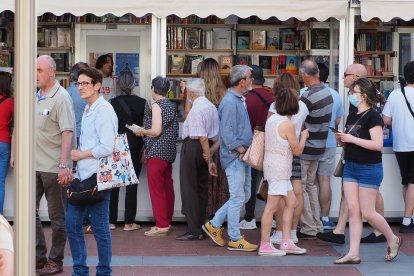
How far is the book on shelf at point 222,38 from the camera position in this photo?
43.8 feet

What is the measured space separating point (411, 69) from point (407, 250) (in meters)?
2.12

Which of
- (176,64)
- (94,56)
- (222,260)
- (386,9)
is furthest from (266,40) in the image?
(222,260)


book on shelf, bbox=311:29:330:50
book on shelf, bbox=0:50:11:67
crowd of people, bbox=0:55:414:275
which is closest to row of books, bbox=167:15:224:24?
book on shelf, bbox=311:29:330:50

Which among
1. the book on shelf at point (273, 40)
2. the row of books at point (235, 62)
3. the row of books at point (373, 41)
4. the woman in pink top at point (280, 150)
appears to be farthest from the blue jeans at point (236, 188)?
the row of books at point (373, 41)

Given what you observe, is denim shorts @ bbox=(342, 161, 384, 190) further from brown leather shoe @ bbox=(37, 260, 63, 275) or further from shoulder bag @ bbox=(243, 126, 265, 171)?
brown leather shoe @ bbox=(37, 260, 63, 275)

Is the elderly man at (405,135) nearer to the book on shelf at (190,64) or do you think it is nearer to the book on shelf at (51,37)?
the book on shelf at (190,64)

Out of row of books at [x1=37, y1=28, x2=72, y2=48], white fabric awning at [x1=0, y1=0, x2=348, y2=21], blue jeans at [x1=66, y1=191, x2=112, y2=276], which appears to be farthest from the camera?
row of books at [x1=37, y1=28, x2=72, y2=48]

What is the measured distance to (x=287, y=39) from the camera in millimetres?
13508

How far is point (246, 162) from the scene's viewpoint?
30.9 ft

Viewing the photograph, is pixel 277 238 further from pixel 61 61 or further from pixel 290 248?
pixel 61 61

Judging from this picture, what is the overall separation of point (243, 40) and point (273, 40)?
1.42 ft

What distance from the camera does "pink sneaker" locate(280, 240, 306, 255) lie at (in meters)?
9.62

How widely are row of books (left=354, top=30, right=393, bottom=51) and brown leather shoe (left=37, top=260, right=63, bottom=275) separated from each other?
6293mm

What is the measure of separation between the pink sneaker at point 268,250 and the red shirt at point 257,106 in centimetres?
163
